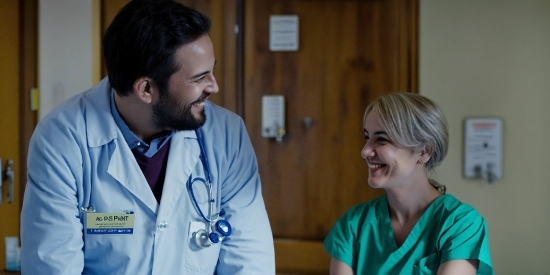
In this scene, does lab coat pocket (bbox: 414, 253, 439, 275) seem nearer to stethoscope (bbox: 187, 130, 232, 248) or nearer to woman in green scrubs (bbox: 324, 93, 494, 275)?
woman in green scrubs (bbox: 324, 93, 494, 275)

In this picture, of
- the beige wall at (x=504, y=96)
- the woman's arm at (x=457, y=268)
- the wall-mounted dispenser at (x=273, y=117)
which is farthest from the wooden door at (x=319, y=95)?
the woman's arm at (x=457, y=268)

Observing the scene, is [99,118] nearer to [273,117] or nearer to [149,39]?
[149,39]

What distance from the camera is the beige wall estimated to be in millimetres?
2545

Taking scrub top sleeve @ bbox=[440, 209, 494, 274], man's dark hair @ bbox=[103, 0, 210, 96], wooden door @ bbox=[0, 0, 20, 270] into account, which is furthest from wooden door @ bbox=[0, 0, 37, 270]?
scrub top sleeve @ bbox=[440, 209, 494, 274]

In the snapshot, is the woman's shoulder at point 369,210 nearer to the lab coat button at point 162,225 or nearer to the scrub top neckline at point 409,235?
the scrub top neckline at point 409,235

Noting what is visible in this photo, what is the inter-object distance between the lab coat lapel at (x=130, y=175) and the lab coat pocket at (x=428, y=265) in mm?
743

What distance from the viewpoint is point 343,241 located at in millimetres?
2035

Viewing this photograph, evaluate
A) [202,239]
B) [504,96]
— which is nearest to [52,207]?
[202,239]

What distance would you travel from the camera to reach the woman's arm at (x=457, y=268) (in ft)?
6.03

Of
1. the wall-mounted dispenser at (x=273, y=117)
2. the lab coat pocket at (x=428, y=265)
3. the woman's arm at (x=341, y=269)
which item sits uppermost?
the wall-mounted dispenser at (x=273, y=117)

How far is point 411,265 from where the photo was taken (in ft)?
6.28

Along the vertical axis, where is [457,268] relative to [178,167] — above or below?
below

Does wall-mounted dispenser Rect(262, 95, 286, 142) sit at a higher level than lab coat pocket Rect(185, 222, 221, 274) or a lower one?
higher

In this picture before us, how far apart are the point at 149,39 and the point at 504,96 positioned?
1.49m
